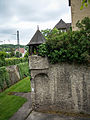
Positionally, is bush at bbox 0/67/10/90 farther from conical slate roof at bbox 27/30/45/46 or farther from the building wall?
the building wall

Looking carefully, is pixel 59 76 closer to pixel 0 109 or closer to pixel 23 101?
pixel 23 101

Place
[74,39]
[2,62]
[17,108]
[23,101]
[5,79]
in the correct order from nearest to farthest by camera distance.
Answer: [74,39]
[17,108]
[23,101]
[5,79]
[2,62]

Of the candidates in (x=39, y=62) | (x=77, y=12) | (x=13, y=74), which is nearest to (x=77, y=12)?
(x=77, y=12)

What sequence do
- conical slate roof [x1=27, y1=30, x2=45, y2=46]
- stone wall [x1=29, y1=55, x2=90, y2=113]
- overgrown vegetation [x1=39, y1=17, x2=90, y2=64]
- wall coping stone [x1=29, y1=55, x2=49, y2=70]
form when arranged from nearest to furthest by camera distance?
overgrown vegetation [x1=39, y1=17, x2=90, y2=64] < stone wall [x1=29, y1=55, x2=90, y2=113] < wall coping stone [x1=29, y1=55, x2=49, y2=70] < conical slate roof [x1=27, y1=30, x2=45, y2=46]

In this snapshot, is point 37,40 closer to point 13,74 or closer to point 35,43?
point 35,43

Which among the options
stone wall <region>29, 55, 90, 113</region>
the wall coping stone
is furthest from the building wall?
the wall coping stone

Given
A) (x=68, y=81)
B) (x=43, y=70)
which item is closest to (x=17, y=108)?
(x=43, y=70)

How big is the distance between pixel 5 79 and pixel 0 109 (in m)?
6.86

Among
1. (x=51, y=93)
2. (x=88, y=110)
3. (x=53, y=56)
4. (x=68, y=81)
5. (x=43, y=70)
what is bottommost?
(x=88, y=110)

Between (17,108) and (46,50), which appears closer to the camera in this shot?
(46,50)

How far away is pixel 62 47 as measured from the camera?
7.93 meters

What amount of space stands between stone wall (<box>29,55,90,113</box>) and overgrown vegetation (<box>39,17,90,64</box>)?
0.56 m

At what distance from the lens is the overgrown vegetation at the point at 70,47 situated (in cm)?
732

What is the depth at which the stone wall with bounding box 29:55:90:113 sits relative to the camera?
7.93 metres
